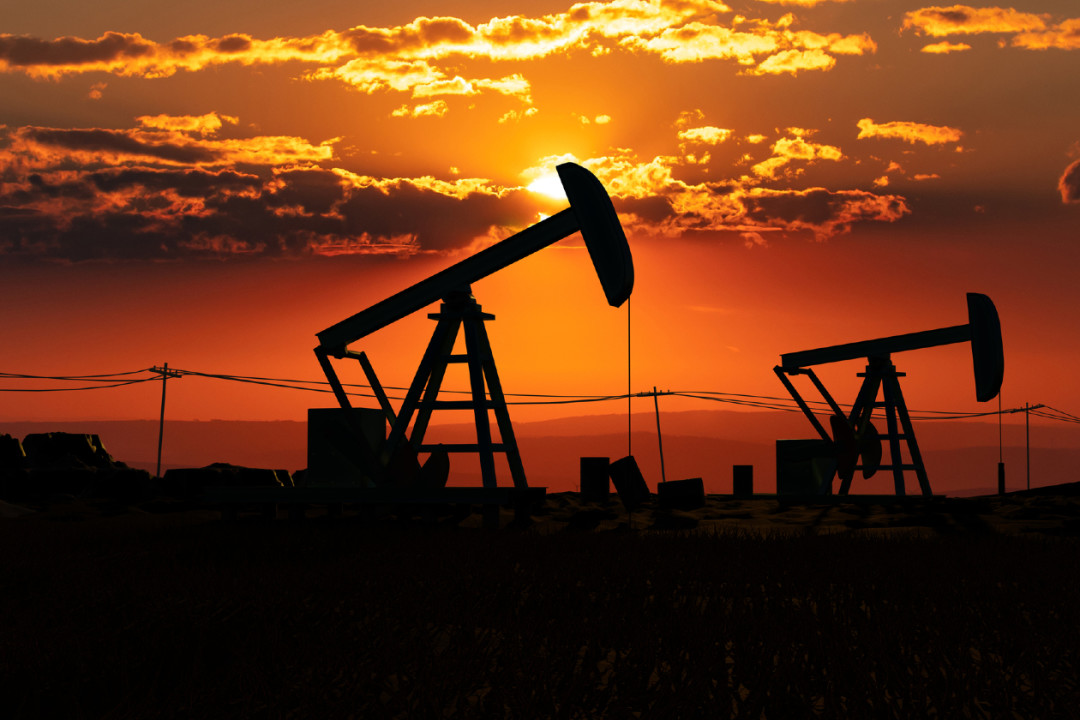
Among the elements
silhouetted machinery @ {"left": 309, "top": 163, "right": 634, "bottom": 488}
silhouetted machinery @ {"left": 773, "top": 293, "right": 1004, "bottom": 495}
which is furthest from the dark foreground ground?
silhouetted machinery @ {"left": 773, "top": 293, "right": 1004, "bottom": 495}

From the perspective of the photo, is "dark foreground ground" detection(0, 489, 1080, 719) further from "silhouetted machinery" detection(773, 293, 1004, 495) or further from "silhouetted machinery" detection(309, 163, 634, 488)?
"silhouetted machinery" detection(773, 293, 1004, 495)

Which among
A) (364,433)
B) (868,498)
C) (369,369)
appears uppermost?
(369,369)

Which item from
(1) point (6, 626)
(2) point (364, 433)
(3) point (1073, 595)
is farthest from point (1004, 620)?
(2) point (364, 433)

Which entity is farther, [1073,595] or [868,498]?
[868,498]

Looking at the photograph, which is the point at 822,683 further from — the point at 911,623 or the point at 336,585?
the point at 336,585

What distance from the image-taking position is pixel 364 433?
629 inches

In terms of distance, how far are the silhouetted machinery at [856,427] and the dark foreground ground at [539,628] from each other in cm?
1011

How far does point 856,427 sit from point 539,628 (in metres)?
18.5

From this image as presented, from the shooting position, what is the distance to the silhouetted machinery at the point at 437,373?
1484 centimetres

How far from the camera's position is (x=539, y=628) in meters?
Result: 6.20

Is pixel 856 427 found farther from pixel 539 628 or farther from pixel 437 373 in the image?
pixel 539 628

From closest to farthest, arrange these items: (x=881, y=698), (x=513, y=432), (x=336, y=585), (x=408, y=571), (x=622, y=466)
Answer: (x=881, y=698) → (x=336, y=585) → (x=408, y=571) → (x=513, y=432) → (x=622, y=466)

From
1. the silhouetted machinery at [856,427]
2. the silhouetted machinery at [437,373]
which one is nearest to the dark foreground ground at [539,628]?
the silhouetted machinery at [437,373]

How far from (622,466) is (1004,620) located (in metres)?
13.4
